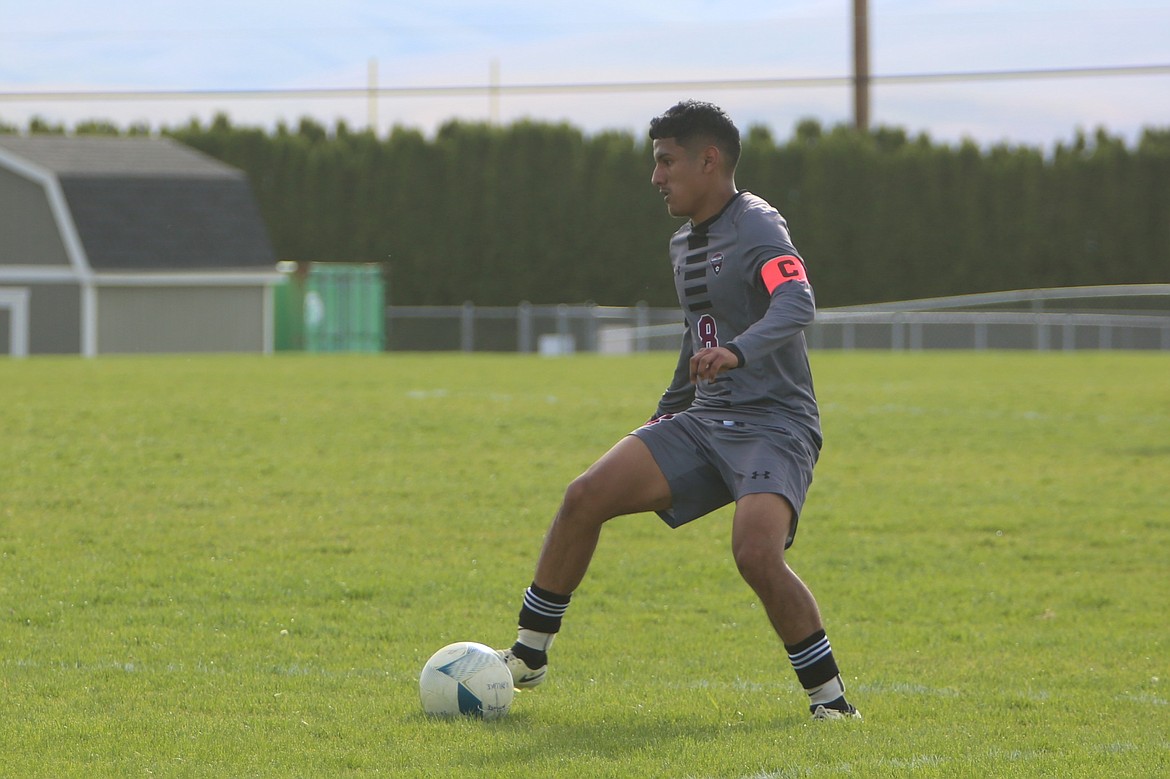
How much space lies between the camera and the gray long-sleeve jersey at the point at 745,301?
17.8 ft

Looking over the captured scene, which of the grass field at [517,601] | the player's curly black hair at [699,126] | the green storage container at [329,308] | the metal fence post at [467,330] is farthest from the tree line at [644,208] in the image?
the player's curly black hair at [699,126]

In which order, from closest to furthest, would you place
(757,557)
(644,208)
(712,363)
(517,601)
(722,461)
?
(712,363) < (757,557) < (722,461) < (517,601) < (644,208)

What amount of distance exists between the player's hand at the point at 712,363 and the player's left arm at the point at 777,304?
0.05 m

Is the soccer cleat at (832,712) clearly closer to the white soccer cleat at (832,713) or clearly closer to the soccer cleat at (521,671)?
the white soccer cleat at (832,713)

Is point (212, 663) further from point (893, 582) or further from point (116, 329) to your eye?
point (116, 329)

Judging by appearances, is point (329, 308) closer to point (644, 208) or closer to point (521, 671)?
point (644, 208)

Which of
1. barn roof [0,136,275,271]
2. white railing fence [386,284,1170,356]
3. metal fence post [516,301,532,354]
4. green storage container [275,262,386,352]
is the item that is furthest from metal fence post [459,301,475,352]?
barn roof [0,136,275,271]

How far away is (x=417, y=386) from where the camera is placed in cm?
2270

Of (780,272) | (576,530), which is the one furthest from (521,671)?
(780,272)

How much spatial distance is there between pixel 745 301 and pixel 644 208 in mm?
43748

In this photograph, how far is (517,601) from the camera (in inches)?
322

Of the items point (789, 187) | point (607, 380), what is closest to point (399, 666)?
point (607, 380)

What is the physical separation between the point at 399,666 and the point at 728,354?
7.55ft

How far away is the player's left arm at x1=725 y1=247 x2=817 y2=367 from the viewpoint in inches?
A: 203
